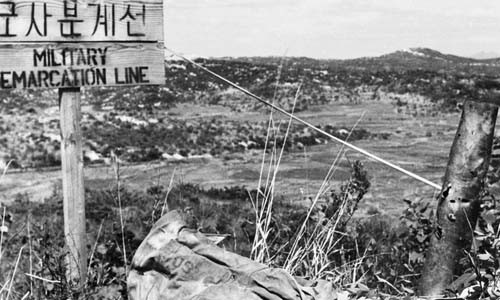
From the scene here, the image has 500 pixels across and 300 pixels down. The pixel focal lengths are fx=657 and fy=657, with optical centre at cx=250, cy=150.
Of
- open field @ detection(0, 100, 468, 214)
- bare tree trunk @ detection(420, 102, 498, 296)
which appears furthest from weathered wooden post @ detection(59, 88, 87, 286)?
open field @ detection(0, 100, 468, 214)

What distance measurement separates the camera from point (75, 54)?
3.47m

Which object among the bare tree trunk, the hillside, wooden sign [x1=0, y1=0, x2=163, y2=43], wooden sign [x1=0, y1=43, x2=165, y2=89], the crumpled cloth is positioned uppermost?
wooden sign [x1=0, y1=0, x2=163, y2=43]

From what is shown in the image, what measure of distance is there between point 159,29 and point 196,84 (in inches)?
1375

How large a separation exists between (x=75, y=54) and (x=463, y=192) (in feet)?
6.78

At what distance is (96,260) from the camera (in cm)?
365

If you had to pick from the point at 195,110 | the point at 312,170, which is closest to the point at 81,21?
the point at 312,170

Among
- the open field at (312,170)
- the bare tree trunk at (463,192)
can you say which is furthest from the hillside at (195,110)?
the open field at (312,170)

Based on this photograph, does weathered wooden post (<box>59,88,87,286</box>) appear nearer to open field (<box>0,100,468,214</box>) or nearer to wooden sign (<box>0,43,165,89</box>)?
wooden sign (<box>0,43,165,89</box>)

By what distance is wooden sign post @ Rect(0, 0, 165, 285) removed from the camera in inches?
131

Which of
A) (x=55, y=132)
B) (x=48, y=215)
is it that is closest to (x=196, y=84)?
(x=55, y=132)

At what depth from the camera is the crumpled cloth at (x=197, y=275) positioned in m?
2.64

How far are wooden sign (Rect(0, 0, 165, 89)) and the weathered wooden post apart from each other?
0.12 metres

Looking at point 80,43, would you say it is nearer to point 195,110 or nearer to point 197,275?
point 197,275

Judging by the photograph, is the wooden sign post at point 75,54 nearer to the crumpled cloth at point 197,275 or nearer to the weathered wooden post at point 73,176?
the weathered wooden post at point 73,176
